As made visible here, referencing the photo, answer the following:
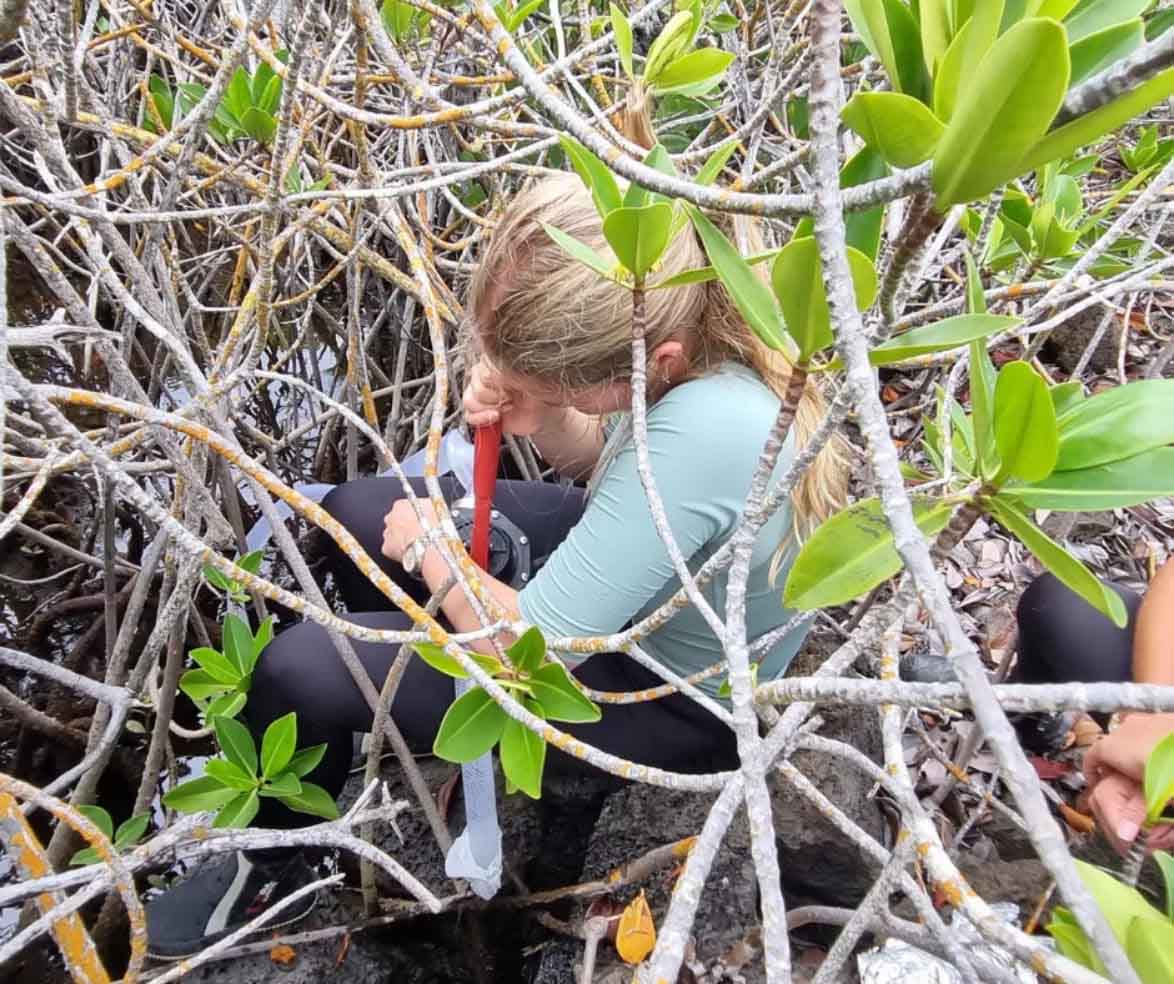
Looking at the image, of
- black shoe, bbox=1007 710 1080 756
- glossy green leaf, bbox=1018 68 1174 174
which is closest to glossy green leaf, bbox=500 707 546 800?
glossy green leaf, bbox=1018 68 1174 174

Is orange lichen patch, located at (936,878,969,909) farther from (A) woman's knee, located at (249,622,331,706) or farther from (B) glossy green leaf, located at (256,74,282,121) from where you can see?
(B) glossy green leaf, located at (256,74,282,121)

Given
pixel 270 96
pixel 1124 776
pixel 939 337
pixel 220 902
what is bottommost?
pixel 220 902

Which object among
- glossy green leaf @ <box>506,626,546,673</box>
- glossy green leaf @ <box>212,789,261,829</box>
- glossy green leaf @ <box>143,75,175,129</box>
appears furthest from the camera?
glossy green leaf @ <box>143,75,175,129</box>

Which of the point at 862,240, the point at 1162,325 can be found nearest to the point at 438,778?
the point at 862,240

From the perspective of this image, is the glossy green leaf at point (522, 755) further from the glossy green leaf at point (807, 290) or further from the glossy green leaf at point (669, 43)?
the glossy green leaf at point (669, 43)

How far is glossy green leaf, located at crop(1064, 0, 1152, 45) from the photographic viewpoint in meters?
0.40

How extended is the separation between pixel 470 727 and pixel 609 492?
40 centimetres

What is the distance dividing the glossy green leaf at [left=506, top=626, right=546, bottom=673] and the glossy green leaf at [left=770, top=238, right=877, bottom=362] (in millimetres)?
344

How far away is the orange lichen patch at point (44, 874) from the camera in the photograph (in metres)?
0.73

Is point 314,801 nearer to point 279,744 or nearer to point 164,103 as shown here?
point 279,744

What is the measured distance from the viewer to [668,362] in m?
1.01

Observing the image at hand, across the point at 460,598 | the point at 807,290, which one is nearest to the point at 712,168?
the point at 807,290

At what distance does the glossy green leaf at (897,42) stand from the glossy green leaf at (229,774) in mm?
1102

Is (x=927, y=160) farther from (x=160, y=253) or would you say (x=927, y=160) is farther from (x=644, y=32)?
(x=644, y=32)
